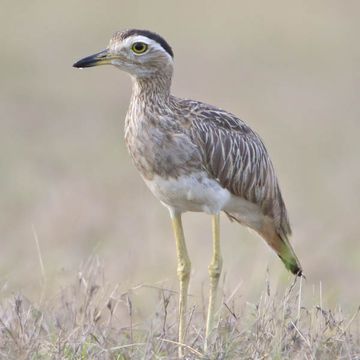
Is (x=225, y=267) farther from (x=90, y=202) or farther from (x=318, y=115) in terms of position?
(x=318, y=115)

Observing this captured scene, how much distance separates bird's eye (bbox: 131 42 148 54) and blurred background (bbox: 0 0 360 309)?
1421 mm

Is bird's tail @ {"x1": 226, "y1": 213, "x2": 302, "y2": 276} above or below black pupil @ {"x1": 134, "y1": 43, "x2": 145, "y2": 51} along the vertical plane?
below

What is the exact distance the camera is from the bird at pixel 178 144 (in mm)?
6629

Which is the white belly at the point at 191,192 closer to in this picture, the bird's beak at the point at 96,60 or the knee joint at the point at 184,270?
the knee joint at the point at 184,270

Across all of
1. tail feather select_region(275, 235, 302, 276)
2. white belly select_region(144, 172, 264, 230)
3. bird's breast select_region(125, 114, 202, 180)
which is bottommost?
tail feather select_region(275, 235, 302, 276)

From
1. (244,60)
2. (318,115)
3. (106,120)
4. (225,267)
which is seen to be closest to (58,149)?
(106,120)

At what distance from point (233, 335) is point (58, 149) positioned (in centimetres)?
758

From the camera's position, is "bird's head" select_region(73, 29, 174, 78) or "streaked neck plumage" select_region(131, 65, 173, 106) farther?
"streaked neck plumage" select_region(131, 65, 173, 106)

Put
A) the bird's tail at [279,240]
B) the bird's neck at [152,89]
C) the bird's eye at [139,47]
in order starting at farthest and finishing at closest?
the bird's tail at [279,240]
the bird's neck at [152,89]
the bird's eye at [139,47]

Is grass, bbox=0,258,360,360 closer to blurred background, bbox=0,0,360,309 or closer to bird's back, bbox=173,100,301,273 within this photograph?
blurred background, bbox=0,0,360,309

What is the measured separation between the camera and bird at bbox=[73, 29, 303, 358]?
21.7 feet

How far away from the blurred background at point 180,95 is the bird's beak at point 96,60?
49.5 inches

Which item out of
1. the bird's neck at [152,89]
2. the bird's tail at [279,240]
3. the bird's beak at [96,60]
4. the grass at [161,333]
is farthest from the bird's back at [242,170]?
the grass at [161,333]

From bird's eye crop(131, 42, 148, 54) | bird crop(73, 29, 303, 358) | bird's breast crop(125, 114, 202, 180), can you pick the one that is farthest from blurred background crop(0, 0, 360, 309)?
bird's eye crop(131, 42, 148, 54)
